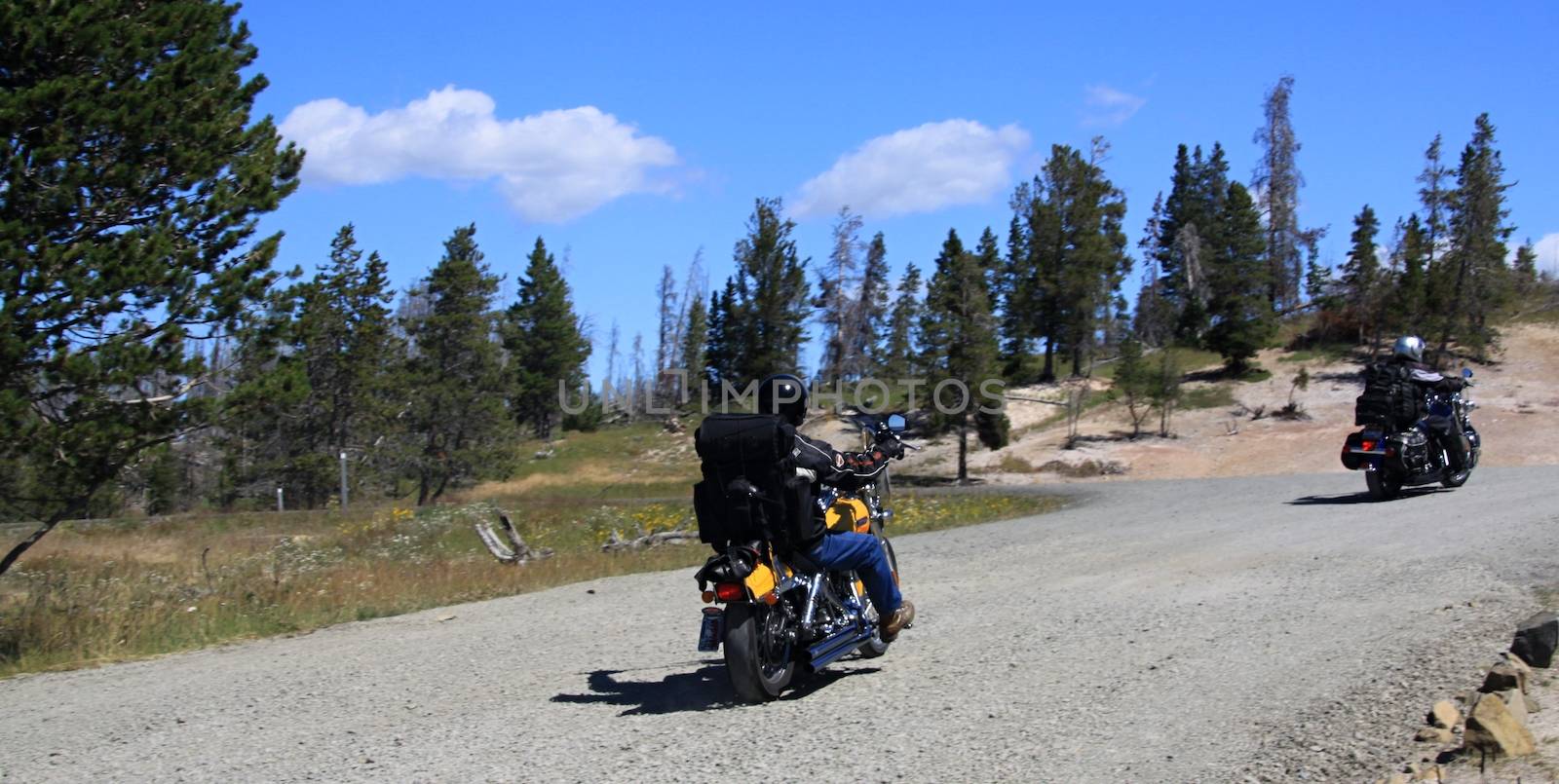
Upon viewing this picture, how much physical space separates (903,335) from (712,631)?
209 ft

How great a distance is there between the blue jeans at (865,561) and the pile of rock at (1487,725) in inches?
132

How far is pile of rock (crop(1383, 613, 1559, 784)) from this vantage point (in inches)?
207

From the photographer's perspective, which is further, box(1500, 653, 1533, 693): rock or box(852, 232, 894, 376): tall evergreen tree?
box(852, 232, 894, 376): tall evergreen tree

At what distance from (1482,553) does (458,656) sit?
9109mm

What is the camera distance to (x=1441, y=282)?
47125mm

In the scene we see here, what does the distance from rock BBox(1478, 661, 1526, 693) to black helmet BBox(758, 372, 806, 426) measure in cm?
392

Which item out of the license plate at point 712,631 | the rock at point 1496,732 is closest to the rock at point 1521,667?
the rock at point 1496,732

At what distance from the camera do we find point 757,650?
7570 millimetres

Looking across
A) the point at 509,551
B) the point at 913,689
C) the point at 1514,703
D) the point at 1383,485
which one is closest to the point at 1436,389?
the point at 1383,485

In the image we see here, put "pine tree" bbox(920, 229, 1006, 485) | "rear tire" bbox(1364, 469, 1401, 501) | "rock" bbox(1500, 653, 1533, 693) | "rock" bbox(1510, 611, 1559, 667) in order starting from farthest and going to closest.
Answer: "pine tree" bbox(920, 229, 1006, 485), "rear tire" bbox(1364, 469, 1401, 501), "rock" bbox(1510, 611, 1559, 667), "rock" bbox(1500, 653, 1533, 693)

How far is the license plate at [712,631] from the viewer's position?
25.0ft

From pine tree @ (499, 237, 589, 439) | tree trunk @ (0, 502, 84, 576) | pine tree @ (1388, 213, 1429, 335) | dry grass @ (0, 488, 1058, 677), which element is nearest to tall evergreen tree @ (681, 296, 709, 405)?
pine tree @ (499, 237, 589, 439)

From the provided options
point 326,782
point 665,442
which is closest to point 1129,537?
point 326,782

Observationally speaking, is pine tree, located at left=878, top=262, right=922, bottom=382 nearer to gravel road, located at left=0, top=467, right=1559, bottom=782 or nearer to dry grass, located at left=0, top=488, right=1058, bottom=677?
dry grass, located at left=0, top=488, right=1058, bottom=677
